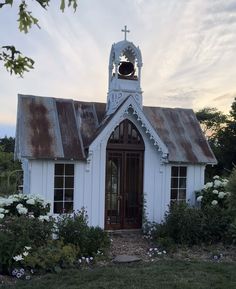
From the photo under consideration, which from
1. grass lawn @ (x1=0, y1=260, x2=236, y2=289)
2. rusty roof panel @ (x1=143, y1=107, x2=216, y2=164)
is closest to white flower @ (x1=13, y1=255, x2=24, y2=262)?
grass lawn @ (x1=0, y1=260, x2=236, y2=289)

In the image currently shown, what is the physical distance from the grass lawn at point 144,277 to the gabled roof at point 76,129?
4.31 metres

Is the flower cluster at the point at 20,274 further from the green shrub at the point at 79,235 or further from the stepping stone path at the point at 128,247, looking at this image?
the stepping stone path at the point at 128,247

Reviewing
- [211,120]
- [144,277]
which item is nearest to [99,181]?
[144,277]

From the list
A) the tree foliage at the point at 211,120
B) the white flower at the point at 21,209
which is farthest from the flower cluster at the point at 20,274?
the tree foliage at the point at 211,120

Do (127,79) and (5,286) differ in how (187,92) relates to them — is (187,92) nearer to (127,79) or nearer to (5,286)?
(127,79)

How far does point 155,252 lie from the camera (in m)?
10.2

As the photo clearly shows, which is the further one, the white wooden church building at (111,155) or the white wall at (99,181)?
the white wooden church building at (111,155)

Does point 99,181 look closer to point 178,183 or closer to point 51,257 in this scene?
point 178,183

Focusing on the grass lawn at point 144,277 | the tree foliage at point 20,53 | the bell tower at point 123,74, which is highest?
the bell tower at point 123,74

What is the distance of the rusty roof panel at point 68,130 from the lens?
39.9 ft

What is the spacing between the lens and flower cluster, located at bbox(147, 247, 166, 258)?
9.95m

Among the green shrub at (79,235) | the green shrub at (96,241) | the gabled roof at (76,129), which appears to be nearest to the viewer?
the green shrub at (79,235)

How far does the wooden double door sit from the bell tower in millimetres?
852

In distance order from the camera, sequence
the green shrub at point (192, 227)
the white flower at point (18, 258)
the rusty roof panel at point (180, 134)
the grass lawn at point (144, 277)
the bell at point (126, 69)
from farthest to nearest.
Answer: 1. the rusty roof panel at point (180, 134)
2. the bell at point (126, 69)
3. the green shrub at point (192, 227)
4. the white flower at point (18, 258)
5. the grass lawn at point (144, 277)
